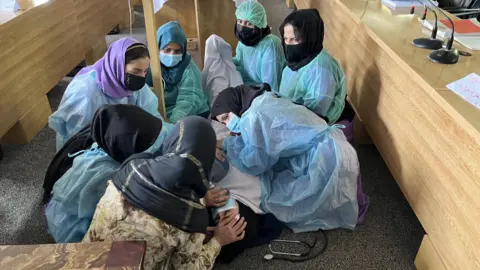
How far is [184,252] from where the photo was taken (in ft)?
3.61

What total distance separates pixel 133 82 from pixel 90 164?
1.39ft

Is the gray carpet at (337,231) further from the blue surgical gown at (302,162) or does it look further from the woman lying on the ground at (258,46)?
the woman lying on the ground at (258,46)

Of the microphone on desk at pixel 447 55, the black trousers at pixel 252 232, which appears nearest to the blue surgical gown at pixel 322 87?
the microphone on desk at pixel 447 55

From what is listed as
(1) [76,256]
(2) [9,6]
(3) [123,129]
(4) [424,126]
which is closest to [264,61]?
(4) [424,126]

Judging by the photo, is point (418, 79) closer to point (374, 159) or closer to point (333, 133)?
point (333, 133)

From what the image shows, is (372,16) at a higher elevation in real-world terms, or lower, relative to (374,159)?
higher

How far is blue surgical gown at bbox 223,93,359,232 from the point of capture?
1515 mm

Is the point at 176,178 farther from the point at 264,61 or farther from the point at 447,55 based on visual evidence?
the point at 264,61

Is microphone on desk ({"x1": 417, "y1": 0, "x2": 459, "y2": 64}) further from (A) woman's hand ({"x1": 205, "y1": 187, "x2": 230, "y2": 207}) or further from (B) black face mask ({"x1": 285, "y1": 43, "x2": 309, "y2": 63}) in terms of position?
(A) woman's hand ({"x1": 205, "y1": 187, "x2": 230, "y2": 207})

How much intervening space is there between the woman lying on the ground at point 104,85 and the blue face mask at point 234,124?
0.42 meters

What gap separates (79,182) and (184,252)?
47 cm

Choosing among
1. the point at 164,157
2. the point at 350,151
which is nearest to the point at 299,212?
the point at 350,151

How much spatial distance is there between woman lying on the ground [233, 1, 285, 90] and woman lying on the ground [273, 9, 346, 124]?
1.02 feet

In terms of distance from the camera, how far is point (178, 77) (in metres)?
2.15
